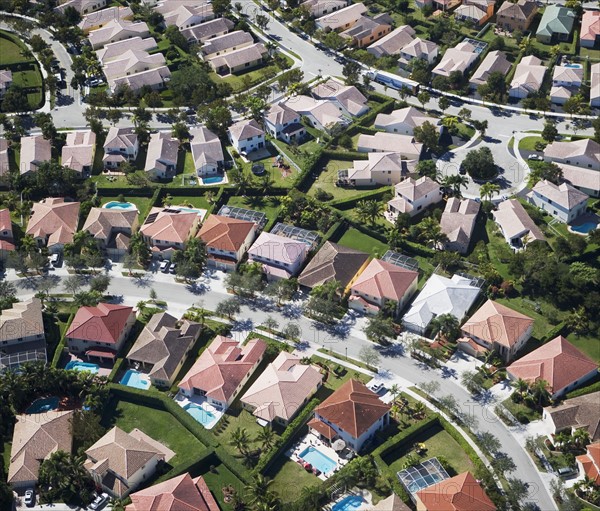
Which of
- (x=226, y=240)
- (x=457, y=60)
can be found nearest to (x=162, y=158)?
(x=226, y=240)

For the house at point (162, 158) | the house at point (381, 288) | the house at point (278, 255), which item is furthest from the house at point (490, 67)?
the house at point (278, 255)

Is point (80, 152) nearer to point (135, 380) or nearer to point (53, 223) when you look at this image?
point (53, 223)

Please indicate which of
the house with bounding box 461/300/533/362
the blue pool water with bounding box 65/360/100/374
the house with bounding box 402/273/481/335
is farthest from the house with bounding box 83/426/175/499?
the house with bounding box 461/300/533/362

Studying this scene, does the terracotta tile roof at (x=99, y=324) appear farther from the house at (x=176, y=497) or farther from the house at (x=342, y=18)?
the house at (x=342, y=18)

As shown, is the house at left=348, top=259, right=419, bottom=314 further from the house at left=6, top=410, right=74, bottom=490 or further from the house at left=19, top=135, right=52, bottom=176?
the house at left=19, top=135, right=52, bottom=176

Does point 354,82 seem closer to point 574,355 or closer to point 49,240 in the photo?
point 49,240

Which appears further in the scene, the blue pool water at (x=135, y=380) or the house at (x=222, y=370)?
the blue pool water at (x=135, y=380)
